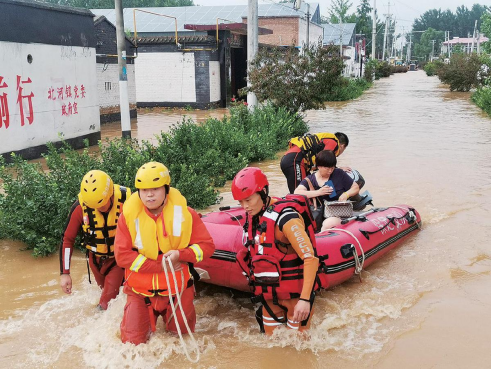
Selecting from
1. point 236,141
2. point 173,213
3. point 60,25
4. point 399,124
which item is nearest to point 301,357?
point 173,213

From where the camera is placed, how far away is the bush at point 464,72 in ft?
96.7

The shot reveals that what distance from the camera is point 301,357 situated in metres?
3.94

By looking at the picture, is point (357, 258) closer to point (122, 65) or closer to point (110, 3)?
point (122, 65)

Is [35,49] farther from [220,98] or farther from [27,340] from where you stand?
[220,98]

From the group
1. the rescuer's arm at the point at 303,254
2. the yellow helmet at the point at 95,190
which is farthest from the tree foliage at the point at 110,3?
the rescuer's arm at the point at 303,254

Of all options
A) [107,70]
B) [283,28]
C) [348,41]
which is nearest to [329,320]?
[107,70]

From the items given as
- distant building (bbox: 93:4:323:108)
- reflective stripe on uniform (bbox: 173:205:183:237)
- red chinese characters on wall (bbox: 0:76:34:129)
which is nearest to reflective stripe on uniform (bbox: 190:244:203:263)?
reflective stripe on uniform (bbox: 173:205:183:237)

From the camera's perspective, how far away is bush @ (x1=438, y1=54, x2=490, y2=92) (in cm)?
2948

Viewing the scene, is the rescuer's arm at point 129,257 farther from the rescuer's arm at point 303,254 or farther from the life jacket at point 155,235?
the rescuer's arm at point 303,254

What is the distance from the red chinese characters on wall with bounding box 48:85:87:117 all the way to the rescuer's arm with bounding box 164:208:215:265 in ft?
30.3

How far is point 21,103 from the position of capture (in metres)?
10.6

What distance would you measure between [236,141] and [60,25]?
5207 millimetres

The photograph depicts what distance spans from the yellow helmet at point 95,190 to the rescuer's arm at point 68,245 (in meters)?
0.20

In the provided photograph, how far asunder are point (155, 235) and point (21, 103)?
27.8ft
